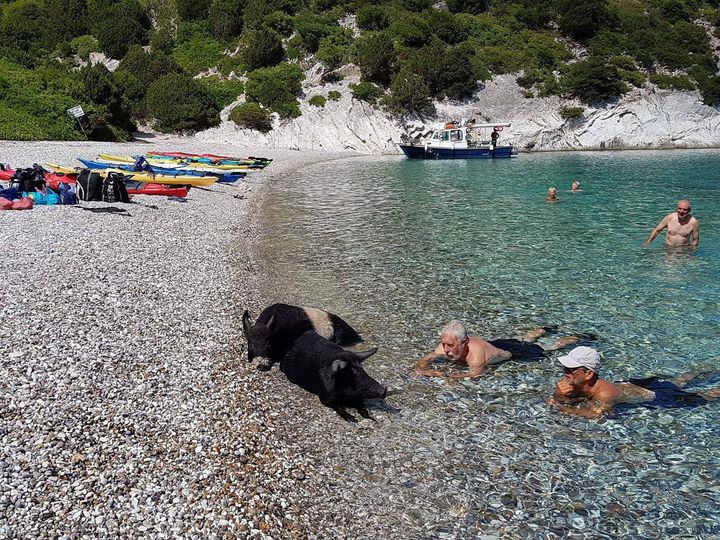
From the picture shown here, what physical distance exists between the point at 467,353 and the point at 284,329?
2483 mm

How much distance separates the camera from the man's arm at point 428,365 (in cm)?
750

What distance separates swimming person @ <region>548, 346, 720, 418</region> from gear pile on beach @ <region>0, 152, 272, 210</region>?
15.3 metres

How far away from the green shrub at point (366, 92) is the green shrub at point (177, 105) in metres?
12.9

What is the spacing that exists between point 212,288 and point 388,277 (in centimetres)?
356

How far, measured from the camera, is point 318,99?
5350 centimetres

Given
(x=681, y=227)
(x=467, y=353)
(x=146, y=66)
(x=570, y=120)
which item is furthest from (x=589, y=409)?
(x=146, y=66)

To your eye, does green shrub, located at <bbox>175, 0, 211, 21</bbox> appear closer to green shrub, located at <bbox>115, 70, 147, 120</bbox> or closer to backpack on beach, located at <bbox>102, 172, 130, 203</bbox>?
green shrub, located at <bbox>115, 70, 147, 120</bbox>

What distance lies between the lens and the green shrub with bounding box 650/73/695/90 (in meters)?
56.8

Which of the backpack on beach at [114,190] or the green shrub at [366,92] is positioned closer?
the backpack on beach at [114,190]

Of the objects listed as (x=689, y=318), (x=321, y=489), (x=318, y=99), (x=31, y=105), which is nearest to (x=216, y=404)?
(x=321, y=489)

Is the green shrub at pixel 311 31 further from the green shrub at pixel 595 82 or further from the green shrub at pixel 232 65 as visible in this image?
the green shrub at pixel 595 82

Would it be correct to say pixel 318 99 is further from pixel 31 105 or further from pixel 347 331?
pixel 347 331

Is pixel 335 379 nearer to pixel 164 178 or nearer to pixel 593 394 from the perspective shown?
pixel 593 394

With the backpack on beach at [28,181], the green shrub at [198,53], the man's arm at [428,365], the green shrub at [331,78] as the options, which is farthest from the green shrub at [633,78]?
the man's arm at [428,365]
